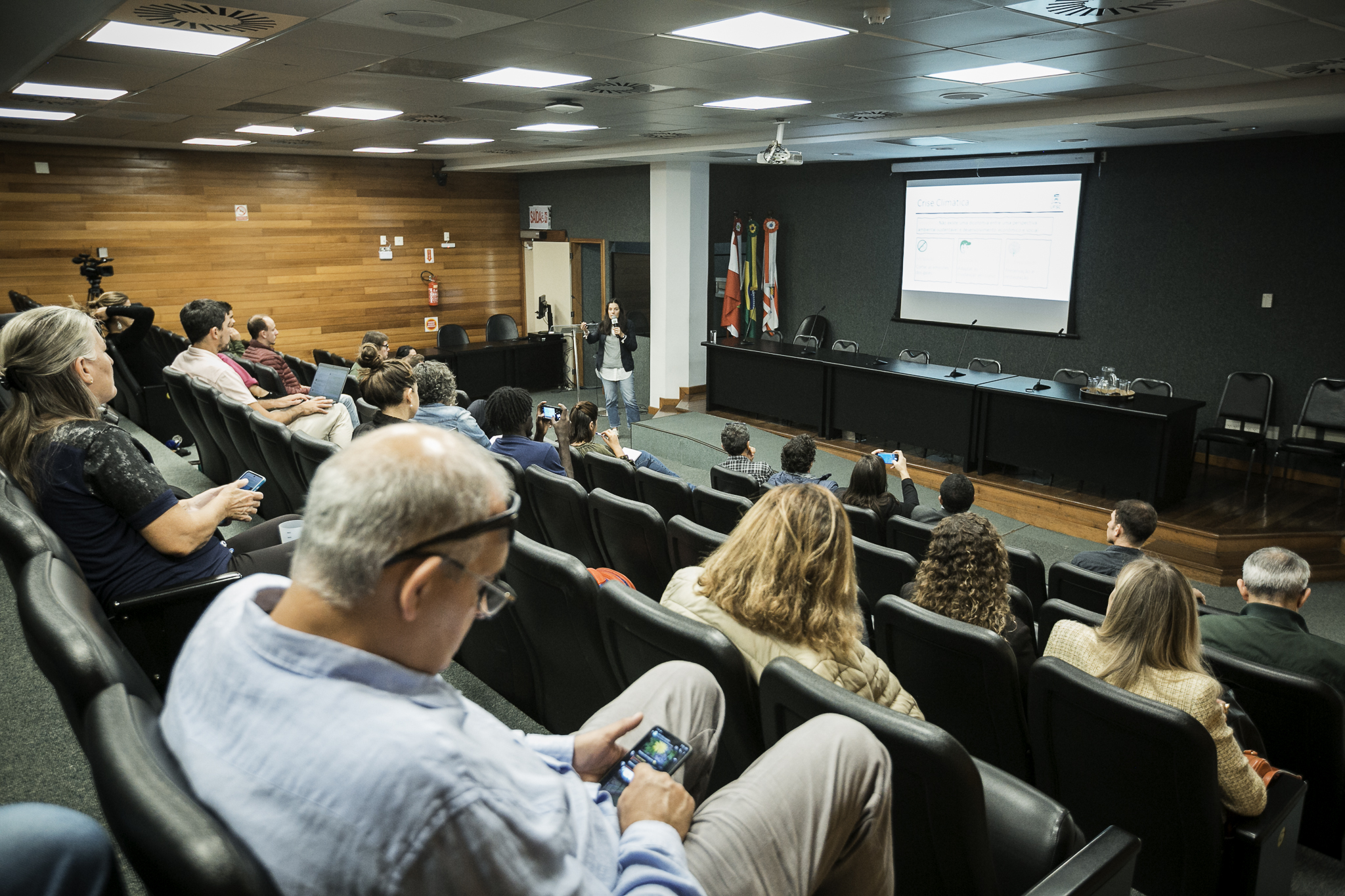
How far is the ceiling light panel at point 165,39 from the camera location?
13.7ft

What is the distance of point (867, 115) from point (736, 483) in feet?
13.5

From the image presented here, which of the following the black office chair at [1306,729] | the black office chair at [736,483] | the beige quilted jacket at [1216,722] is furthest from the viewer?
the black office chair at [736,483]

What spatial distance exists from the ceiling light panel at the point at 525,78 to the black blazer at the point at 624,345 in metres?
4.19

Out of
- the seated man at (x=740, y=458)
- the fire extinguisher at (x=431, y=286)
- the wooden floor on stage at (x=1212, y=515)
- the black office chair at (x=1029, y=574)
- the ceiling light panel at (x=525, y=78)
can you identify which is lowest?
the wooden floor on stage at (x=1212, y=515)

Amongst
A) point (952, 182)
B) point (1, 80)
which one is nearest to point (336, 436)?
point (1, 80)

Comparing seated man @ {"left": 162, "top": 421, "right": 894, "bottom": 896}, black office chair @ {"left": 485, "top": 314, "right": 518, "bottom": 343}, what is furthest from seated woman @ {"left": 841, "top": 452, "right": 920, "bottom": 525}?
black office chair @ {"left": 485, "top": 314, "right": 518, "bottom": 343}

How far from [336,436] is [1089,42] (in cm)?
435

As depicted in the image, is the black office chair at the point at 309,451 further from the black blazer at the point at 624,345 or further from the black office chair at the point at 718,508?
the black blazer at the point at 624,345

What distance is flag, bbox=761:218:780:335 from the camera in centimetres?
1207

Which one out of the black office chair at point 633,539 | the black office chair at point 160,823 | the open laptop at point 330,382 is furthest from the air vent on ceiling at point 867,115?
the black office chair at point 160,823

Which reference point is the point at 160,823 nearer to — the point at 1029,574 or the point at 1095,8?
the point at 1029,574

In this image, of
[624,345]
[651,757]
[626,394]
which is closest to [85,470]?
[651,757]

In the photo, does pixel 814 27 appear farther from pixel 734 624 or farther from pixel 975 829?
pixel 975 829

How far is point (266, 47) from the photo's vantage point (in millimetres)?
4566
